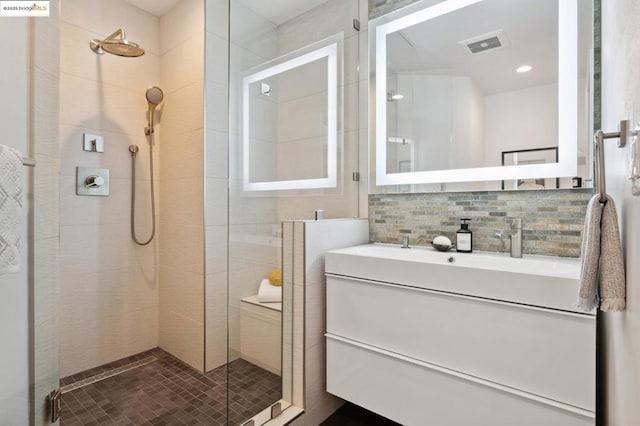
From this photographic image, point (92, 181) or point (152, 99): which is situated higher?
point (152, 99)

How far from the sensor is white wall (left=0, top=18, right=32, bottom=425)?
97 centimetres

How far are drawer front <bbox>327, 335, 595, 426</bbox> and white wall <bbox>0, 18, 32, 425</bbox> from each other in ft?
3.76

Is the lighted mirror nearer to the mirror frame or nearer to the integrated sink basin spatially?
the mirror frame

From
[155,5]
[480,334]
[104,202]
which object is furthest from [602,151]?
[155,5]

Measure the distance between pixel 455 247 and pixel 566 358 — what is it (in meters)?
0.71

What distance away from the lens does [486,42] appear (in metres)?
1.60

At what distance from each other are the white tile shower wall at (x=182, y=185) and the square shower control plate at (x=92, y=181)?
39 cm

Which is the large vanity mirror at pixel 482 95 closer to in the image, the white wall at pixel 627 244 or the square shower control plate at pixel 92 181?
the white wall at pixel 627 244

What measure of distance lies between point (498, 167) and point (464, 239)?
15.3 inches

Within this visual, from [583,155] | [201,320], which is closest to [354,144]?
[583,155]

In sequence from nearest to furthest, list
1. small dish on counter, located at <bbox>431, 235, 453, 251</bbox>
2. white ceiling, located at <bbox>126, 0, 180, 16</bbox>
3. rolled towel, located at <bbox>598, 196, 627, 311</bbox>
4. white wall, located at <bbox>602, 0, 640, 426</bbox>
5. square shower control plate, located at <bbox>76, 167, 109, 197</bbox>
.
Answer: white wall, located at <bbox>602, 0, 640, 426</bbox> < rolled towel, located at <bbox>598, 196, 627, 311</bbox> < small dish on counter, located at <bbox>431, 235, 453, 251</bbox> < square shower control plate, located at <bbox>76, 167, 109, 197</bbox> < white ceiling, located at <bbox>126, 0, 180, 16</bbox>

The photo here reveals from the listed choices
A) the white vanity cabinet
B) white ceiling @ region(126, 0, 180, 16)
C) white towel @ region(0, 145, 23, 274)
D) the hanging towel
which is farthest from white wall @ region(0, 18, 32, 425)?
white ceiling @ region(126, 0, 180, 16)

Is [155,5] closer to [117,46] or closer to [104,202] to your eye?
[117,46]

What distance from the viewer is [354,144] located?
202 centimetres
